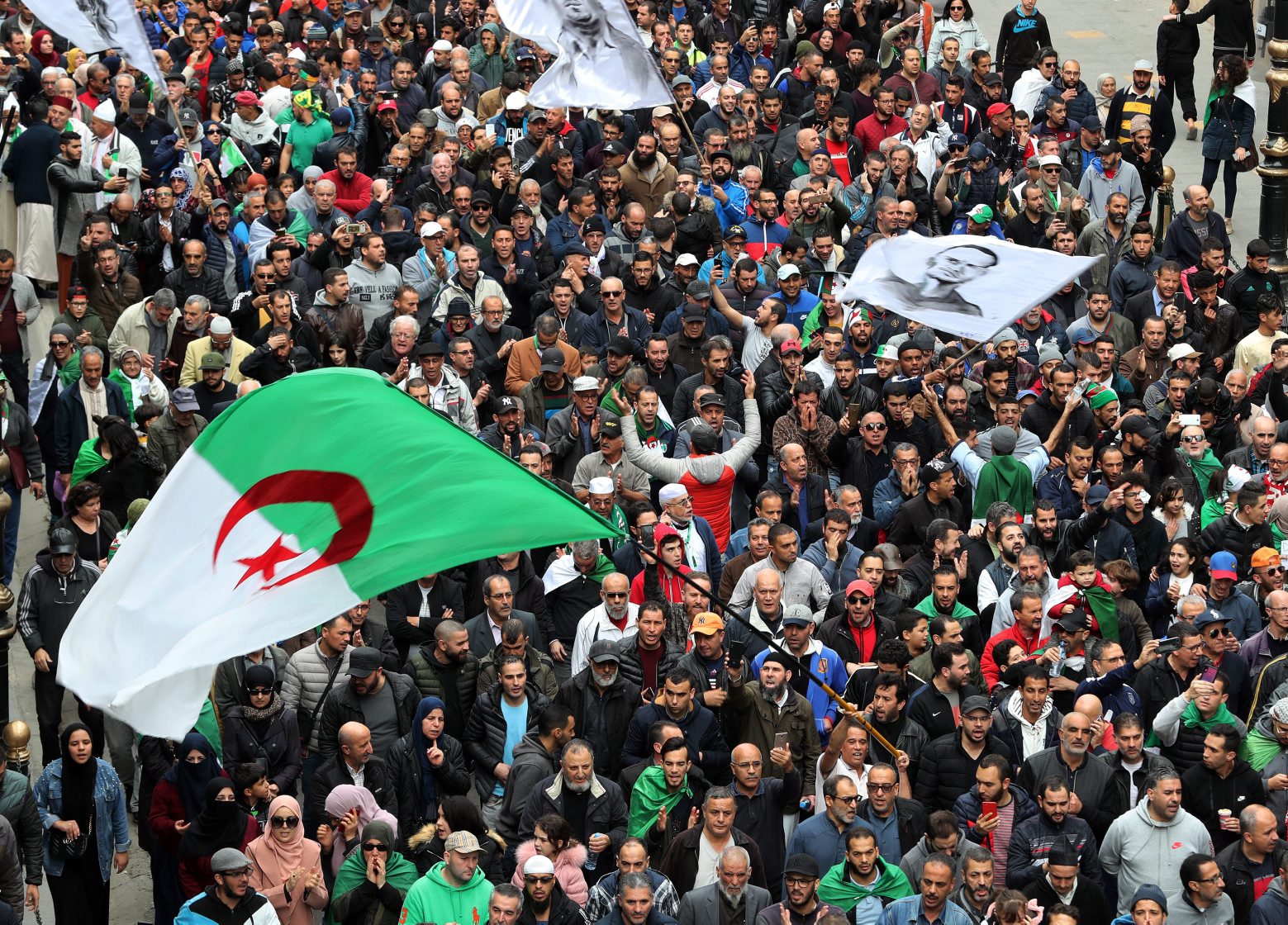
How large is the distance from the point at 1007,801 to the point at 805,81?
1191cm

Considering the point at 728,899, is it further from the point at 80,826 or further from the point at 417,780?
the point at 80,826

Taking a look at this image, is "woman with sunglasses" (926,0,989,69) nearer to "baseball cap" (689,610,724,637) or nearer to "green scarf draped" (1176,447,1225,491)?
"green scarf draped" (1176,447,1225,491)

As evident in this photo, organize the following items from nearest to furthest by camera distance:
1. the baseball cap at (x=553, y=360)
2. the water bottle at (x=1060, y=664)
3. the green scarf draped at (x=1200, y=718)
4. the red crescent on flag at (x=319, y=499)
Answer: the red crescent on flag at (x=319, y=499), the green scarf draped at (x=1200, y=718), the water bottle at (x=1060, y=664), the baseball cap at (x=553, y=360)

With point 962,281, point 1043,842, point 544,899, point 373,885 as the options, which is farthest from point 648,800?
point 962,281

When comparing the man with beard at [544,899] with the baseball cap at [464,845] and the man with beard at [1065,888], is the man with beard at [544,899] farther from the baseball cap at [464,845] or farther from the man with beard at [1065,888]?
the man with beard at [1065,888]

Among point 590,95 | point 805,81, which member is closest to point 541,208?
point 590,95

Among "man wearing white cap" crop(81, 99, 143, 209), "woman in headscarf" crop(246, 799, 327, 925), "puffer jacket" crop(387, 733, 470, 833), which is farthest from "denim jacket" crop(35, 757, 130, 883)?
"man wearing white cap" crop(81, 99, 143, 209)

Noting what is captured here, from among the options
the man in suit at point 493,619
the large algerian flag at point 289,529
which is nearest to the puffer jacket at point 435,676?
the man in suit at point 493,619

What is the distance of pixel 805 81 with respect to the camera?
78.2ft

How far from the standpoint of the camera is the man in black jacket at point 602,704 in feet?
46.8

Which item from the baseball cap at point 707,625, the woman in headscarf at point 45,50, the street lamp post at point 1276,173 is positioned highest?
the street lamp post at point 1276,173

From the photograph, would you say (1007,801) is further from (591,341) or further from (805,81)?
(805,81)

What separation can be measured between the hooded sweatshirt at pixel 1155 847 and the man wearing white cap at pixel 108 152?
11514mm

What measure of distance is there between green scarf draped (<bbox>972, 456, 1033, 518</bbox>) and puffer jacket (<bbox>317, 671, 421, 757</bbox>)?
4626 millimetres
